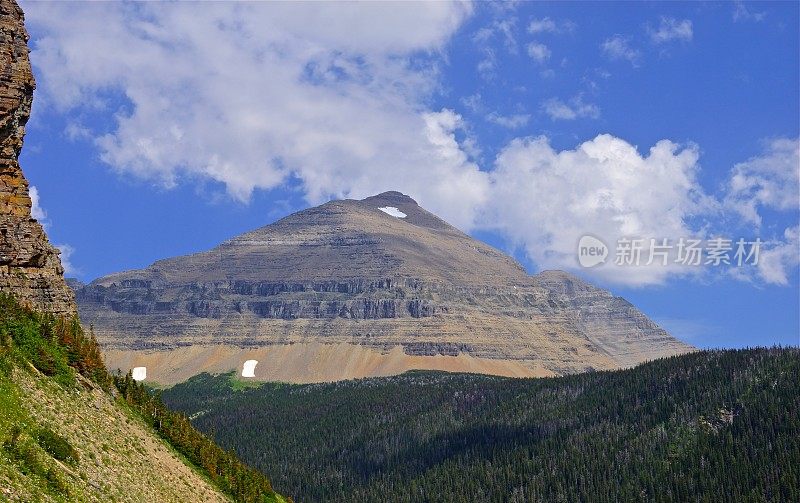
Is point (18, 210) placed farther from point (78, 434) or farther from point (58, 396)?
point (78, 434)

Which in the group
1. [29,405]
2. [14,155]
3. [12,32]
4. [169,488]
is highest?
[12,32]

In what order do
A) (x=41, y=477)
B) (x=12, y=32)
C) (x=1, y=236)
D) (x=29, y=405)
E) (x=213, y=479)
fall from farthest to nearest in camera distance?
(x=213, y=479) < (x=12, y=32) < (x=1, y=236) < (x=29, y=405) < (x=41, y=477)

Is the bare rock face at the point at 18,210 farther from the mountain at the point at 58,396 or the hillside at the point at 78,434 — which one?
the hillside at the point at 78,434

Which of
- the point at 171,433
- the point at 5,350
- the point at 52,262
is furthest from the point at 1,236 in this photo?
the point at 171,433

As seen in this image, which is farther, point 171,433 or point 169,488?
point 171,433

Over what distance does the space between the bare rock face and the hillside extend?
2.41 metres

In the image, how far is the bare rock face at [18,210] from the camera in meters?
71.4

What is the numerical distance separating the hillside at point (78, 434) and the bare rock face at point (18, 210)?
7.92 ft

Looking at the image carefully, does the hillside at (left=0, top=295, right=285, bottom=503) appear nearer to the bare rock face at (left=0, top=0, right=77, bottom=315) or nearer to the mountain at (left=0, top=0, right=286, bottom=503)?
the mountain at (left=0, top=0, right=286, bottom=503)

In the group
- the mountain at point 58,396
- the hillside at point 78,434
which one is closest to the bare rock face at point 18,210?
the mountain at point 58,396

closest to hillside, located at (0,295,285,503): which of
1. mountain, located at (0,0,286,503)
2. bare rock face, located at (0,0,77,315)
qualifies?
mountain, located at (0,0,286,503)

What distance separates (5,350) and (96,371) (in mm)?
11165

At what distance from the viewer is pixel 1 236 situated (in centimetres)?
7056

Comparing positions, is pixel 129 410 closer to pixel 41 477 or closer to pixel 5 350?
pixel 5 350
